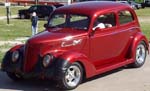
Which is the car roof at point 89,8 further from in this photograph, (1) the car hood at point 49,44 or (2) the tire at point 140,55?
(2) the tire at point 140,55

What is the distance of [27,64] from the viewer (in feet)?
29.8

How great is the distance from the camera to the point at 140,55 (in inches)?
450

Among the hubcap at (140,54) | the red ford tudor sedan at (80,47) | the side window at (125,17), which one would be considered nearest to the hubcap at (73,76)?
the red ford tudor sedan at (80,47)

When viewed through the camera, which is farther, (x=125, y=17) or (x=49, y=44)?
(x=125, y=17)

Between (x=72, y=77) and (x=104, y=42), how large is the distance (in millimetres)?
1406

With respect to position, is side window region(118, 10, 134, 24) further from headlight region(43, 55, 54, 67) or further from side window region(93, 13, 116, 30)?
headlight region(43, 55, 54, 67)

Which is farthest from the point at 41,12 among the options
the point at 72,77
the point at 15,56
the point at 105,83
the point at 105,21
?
the point at 72,77

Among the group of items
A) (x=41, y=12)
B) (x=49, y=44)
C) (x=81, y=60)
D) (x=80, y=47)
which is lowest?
(x=41, y=12)

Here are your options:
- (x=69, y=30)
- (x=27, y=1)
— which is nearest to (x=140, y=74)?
(x=69, y=30)

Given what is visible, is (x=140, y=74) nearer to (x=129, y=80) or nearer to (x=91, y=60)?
(x=129, y=80)

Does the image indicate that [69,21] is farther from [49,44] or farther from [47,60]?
[47,60]

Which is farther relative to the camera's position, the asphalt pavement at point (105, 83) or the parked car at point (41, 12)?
the parked car at point (41, 12)

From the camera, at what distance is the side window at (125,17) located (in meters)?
10.7

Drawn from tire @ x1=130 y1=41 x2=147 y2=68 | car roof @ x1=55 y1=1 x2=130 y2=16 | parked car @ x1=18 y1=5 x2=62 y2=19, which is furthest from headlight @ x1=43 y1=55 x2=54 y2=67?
parked car @ x1=18 y1=5 x2=62 y2=19
